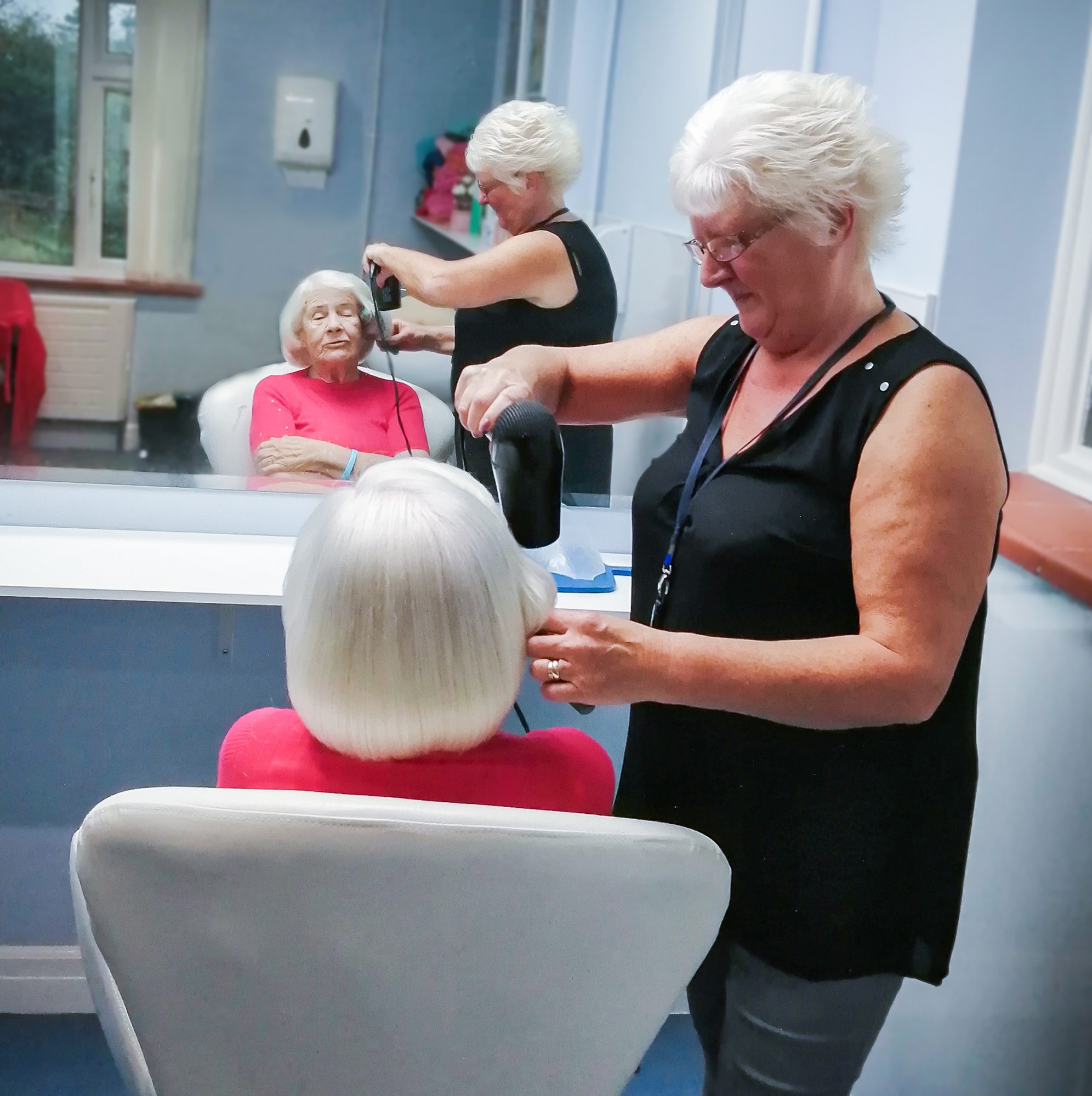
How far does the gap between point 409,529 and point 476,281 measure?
1.03 metres

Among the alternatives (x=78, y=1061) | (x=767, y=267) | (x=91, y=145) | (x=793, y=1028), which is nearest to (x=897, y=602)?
(x=767, y=267)

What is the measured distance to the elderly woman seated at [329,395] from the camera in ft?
6.41

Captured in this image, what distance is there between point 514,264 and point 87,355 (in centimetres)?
73

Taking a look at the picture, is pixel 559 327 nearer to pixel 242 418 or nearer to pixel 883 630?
pixel 242 418

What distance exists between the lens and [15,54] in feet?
5.91

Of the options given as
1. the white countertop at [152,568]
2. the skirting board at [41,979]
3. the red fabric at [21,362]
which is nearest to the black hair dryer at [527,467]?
the white countertop at [152,568]

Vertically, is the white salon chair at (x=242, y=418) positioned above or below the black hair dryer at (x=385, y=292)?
below

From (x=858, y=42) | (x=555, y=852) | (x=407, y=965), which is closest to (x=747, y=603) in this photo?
(x=555, y=852)

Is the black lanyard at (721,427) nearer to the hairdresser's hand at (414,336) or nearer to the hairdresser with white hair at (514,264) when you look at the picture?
the hairdresser with white hair at (514,264)

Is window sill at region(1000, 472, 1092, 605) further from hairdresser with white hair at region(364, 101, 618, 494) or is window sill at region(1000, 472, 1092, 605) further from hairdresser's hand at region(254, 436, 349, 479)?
hairdresser's hand at region(254, 436, 349, 479)

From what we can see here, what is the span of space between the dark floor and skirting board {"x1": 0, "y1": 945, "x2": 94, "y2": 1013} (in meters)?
0.02

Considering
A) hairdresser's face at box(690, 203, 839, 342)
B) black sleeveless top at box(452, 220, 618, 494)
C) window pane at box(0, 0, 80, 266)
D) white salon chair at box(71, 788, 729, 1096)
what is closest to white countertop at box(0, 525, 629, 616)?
black sleeveless top at box(452, 220, 618, 494)

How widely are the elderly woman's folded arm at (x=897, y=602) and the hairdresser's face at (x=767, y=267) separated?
15 cm

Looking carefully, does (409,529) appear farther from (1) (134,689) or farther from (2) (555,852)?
(1) (134,689)
